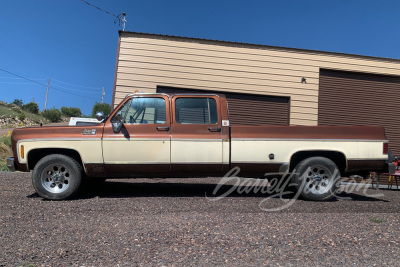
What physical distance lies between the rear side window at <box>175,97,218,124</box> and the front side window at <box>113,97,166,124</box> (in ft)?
0.94

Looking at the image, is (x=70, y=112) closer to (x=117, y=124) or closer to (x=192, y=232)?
(x=117, y=124)

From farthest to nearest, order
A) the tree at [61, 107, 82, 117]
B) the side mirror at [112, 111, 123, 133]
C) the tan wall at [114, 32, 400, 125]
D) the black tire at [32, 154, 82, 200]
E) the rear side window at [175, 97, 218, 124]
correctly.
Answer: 1. the tree at [61, 107, 82, 117]
2. the tan wall at [114, 32, 400, 125]
3. the rear side window at [175, 97, 218, 124]
4. the side mirror at [112, 111, 123, 133]
5. the black tire at [32, 154, 82, 200]

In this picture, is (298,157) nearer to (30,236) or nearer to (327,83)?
(30,236)

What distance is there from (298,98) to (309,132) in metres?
5.51

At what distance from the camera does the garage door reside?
10312mm

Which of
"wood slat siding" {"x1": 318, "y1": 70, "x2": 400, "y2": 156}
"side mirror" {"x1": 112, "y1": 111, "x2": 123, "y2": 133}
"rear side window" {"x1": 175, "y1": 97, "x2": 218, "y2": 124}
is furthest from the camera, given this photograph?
"wood slat siding" {"x1": 318, "y1": 70, "x2": 400, "y2": 156}

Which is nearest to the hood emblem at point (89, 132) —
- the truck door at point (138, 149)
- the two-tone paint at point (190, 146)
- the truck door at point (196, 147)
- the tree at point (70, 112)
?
the two-tone paint at point (190, 146)

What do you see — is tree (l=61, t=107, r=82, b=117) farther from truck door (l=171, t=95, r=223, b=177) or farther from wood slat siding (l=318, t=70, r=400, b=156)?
truck door (l=171, t=95, r=223, b=177)

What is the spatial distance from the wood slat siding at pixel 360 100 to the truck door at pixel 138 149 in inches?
289

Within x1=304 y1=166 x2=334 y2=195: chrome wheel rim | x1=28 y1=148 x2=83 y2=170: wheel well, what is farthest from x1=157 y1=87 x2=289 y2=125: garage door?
x1=28 y1=148 x2=83 y2=170: wheel well

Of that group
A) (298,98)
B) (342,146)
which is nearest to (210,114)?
(342,146)

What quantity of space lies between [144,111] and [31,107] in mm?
56340

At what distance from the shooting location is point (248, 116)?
33.9 ft

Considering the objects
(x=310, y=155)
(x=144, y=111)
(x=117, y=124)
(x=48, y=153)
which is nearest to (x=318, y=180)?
(x=310, y=155)
